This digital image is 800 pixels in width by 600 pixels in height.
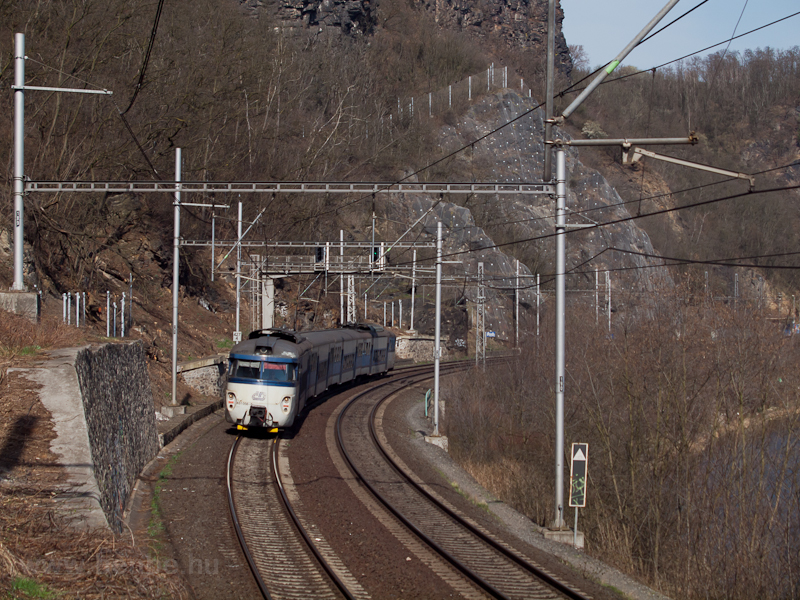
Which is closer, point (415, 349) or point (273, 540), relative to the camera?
point (273, 540)

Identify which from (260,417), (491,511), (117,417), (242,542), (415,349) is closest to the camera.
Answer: (242,542)

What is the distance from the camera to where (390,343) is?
41062mm

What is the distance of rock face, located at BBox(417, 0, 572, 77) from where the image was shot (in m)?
110

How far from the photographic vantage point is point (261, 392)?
66.4 ft

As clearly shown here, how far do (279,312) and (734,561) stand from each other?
113 ft

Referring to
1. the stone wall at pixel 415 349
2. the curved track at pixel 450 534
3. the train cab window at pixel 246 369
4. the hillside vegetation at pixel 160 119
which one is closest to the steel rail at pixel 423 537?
the curved track at pixel 450 534

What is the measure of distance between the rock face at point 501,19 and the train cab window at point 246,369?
9706 centimetres

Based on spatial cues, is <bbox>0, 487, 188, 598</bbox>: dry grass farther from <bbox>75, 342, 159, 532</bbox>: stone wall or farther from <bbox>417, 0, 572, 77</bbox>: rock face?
<bbox>417, 0, 572, 77</bbox>: rock face

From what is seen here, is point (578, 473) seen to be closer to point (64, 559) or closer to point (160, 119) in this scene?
point (64, 559)

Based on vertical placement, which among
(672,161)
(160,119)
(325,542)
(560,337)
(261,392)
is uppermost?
(160,119)

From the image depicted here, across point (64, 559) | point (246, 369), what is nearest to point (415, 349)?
point (246, 369)

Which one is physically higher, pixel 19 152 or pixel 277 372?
pixel 19 152

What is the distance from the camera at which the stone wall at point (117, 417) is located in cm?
1175

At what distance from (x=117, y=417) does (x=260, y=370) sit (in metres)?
6.52
